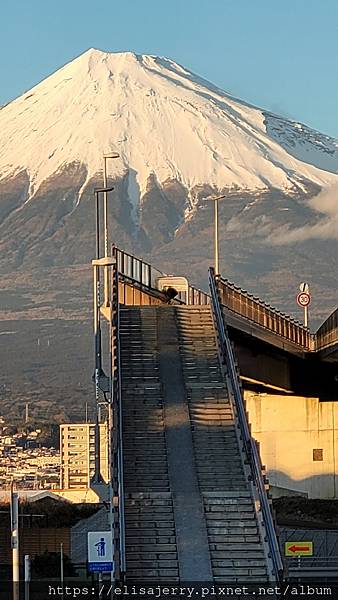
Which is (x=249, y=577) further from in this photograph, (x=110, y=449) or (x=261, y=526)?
(x=110, y=449)

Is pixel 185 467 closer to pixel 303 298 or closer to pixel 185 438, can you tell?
pixel 185 438

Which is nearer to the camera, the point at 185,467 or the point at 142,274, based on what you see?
the point at 185,467

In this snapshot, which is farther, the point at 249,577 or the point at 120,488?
the point at 120,488

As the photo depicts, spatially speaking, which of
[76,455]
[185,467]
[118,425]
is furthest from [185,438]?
[76,455]

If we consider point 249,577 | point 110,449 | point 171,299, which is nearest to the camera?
point 249,577

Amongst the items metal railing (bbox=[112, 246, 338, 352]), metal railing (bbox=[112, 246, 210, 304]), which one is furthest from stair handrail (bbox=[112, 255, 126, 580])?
metal railing (bbox=[112, 246, 338, 352])

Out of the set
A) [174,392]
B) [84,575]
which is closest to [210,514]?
[84,575]

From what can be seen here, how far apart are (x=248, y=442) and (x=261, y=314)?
80.9 feet

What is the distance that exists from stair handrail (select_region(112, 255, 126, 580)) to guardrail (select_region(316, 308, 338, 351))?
1294 centimetres

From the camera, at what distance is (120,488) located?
36.9 m

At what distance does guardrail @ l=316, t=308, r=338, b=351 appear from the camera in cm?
6431

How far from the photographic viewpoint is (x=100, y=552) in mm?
31031

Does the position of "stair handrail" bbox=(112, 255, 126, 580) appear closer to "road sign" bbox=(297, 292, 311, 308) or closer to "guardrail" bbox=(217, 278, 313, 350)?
"guardrail" bbox=(217, 278, 313, 350)

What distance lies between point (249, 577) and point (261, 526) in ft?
7.82
